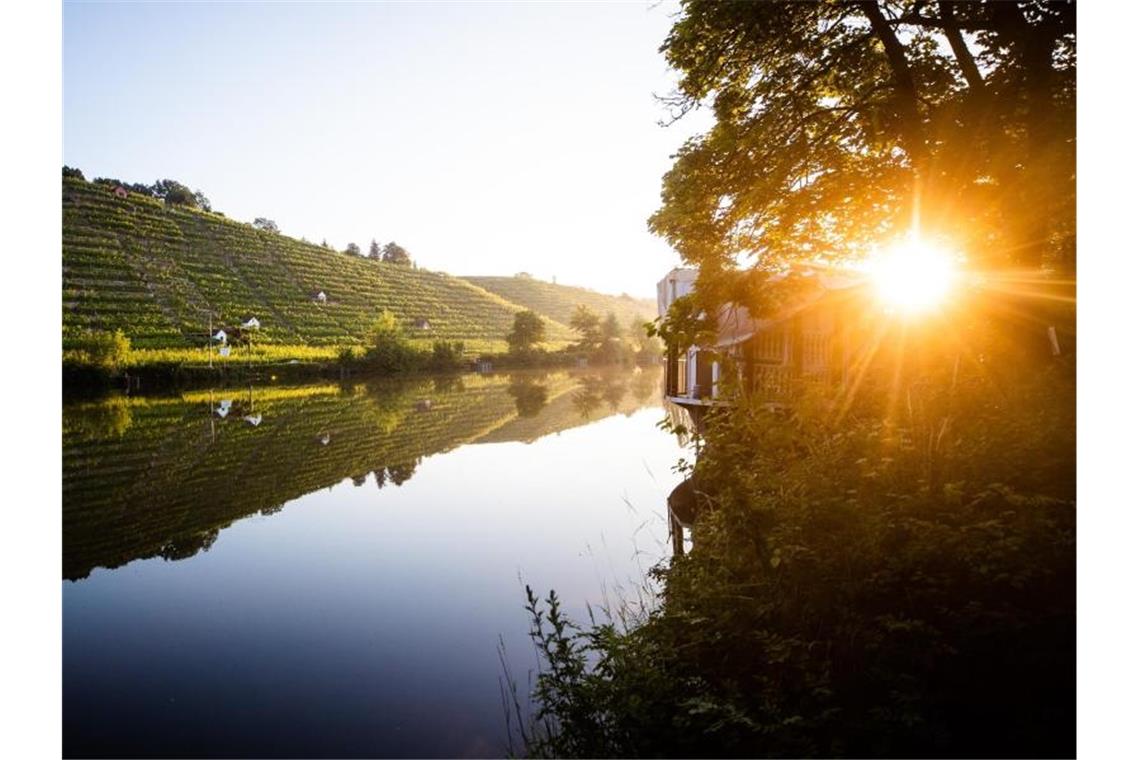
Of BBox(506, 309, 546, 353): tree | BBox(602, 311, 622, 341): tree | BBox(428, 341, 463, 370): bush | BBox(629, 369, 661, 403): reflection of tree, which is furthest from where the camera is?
BBox(602, 311, 622, 341): tree

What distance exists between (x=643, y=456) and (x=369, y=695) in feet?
45.3

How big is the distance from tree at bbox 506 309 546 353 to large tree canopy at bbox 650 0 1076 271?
67.2m

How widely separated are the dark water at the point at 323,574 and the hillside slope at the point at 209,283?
28.2 meters

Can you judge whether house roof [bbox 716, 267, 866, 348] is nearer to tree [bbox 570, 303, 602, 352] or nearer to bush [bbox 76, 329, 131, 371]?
bush [bbox 76, 329, 131, 371]

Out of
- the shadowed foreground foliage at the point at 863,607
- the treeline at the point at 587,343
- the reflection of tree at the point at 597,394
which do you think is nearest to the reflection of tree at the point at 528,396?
the reflection of tree at the point at 597,394

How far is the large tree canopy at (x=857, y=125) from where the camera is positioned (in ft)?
20.4

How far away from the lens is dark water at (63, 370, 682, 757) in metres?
5.33

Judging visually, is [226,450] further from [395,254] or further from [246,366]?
[395,254]

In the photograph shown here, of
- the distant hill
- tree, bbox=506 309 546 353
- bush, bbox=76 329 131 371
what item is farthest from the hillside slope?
the distant hill

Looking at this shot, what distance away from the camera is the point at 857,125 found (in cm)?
842

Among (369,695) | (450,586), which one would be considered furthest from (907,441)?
(450,586)

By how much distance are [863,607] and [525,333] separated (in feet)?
240

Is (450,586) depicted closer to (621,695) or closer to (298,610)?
(298,610)

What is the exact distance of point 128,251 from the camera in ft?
213
